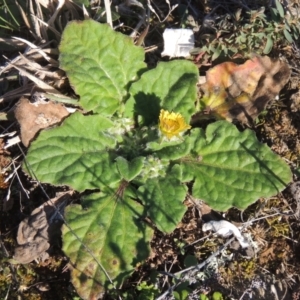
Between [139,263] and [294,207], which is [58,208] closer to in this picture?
[139,263]

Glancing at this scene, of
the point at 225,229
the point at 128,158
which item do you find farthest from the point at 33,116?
the point at 225,229

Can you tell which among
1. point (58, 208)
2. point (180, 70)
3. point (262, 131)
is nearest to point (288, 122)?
point (262, 131)

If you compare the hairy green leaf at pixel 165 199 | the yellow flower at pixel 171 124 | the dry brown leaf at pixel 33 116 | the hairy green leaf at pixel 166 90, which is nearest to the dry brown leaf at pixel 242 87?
the hairy green leaf at pixel 166 90

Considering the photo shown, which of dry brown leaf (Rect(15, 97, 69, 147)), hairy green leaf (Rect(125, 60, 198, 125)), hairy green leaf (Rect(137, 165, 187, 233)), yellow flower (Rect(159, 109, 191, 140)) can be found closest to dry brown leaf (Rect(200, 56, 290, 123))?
hairy green leaf (Rect(125, 60, 198, 125))

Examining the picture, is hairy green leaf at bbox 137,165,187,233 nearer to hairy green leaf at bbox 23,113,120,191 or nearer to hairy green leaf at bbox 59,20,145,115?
hairy green leaf at bbox 23,113,120,191

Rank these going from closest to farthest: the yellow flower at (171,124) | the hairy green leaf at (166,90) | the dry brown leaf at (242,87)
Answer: the yellow flower at (171,124), the hairy green leaf at (166,90), the dry brown leaf at (242,87)

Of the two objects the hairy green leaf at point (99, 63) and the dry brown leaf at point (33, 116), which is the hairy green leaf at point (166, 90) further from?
the dry brown leaf at point (33, 116)

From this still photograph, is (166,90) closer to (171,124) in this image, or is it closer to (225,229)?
(171,124)
